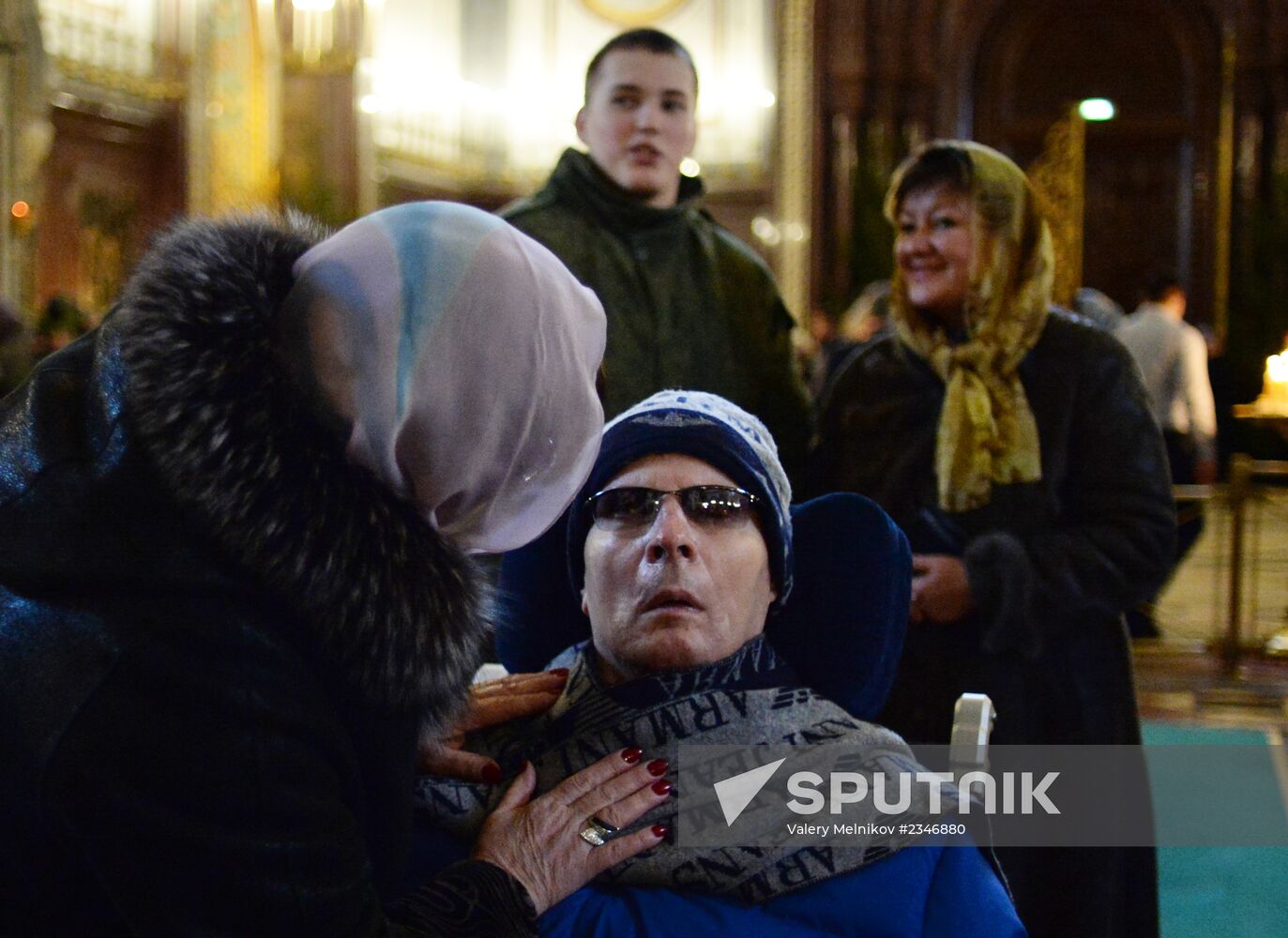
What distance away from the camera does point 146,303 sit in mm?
1129

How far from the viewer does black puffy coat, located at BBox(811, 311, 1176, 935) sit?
7.16 ft

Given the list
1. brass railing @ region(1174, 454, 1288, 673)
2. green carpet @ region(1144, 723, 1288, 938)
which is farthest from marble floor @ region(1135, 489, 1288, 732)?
green carpet @ region(1144, 723, 1288, 938)

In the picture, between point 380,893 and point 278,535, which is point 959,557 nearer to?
point 380,893

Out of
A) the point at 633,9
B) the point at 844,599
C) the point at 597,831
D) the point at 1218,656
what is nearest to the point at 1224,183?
the point at 633,9

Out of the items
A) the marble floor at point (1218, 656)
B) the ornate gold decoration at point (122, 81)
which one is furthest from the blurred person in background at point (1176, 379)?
the ornate gold decoration at point (122, 81)

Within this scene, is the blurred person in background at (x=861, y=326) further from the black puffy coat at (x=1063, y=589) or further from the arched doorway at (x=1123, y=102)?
the arched doorway at (x=1123, y=102)

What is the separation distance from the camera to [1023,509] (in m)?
2.26

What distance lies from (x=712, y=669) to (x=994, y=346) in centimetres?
95

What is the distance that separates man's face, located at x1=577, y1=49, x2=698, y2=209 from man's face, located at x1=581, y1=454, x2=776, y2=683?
43.0 inches

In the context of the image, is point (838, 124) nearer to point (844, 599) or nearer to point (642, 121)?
point (642, 121)

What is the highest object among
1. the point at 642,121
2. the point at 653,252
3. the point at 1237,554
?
the point at 642,121

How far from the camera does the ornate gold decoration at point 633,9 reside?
1387 cm

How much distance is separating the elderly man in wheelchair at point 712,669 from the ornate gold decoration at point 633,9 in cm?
1285

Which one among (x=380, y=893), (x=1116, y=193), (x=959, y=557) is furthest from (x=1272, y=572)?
(x=380, y=893)
